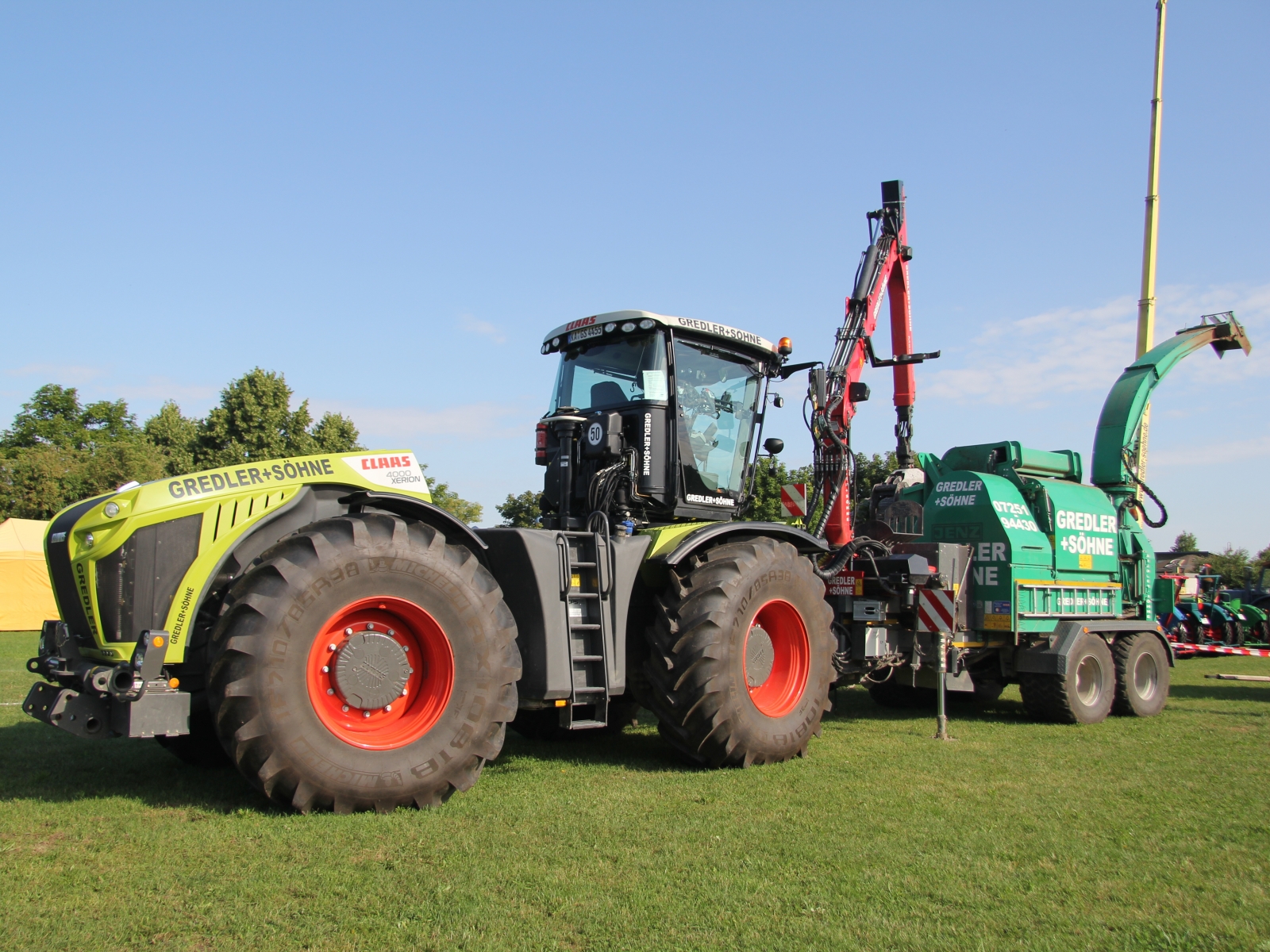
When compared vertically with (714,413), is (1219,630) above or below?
below

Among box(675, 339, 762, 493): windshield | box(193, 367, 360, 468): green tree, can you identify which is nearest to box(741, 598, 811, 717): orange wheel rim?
box(675, 339, 762, 493): windshield

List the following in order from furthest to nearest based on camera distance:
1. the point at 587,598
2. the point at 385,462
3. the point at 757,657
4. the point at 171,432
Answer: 1. the point at 171,432
2. the point at 757,657
3. the point at 587,598
4. the point at 385,462

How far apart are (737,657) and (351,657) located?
2.85 meters

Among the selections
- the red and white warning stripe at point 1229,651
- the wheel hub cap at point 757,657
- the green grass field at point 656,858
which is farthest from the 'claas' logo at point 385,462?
the red and white warning stripe at point 1229,651

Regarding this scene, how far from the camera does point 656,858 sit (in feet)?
15.6

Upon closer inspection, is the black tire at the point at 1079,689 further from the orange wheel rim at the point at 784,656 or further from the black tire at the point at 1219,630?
the black tire at the point at 1219,630

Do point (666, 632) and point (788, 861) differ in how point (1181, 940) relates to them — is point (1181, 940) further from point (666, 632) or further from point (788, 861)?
point (666, 632)

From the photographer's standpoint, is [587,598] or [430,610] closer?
[430,610]

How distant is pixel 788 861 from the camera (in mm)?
4730

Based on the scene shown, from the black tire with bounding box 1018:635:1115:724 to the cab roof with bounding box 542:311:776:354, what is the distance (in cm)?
481

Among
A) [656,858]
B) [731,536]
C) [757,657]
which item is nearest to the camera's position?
[656,858]

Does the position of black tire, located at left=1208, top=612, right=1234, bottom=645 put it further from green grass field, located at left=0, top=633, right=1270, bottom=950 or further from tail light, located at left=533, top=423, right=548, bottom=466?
tail light, located at left=533, top=423, right=548, bottom=466

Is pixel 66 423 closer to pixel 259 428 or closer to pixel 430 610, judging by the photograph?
pixel 259 428

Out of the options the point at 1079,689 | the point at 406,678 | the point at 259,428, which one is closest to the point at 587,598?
the point at 406,678
